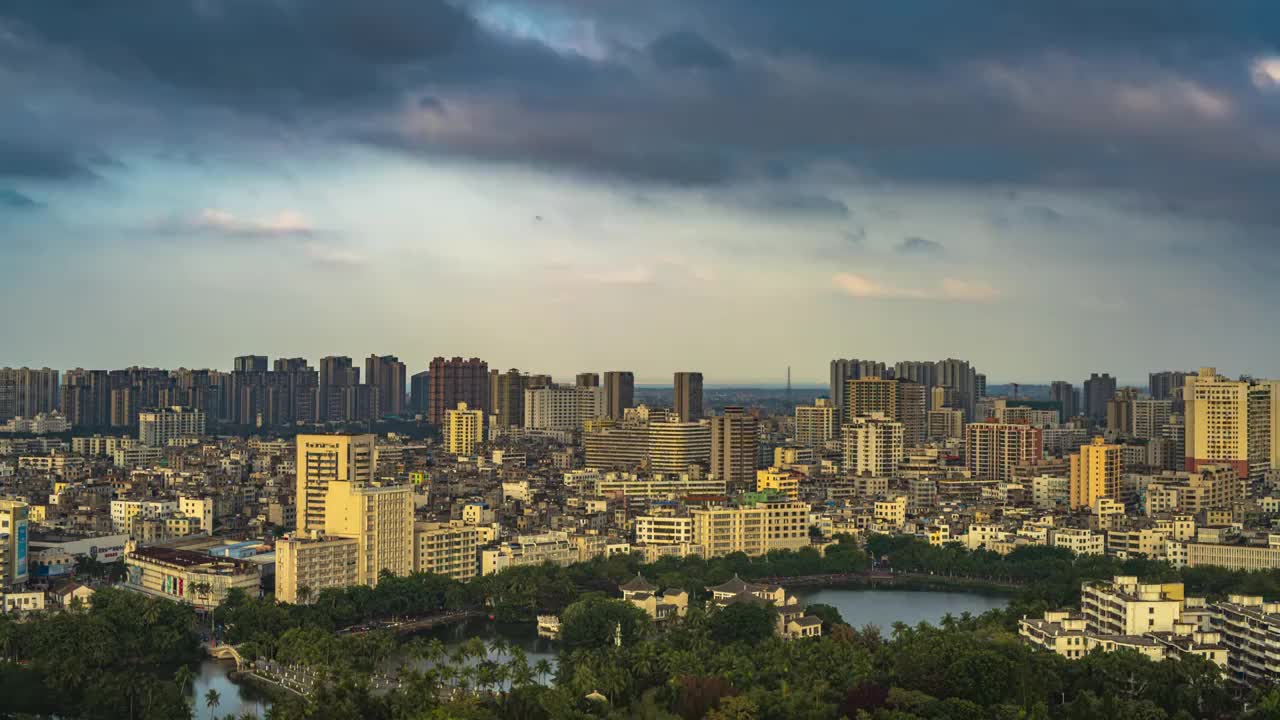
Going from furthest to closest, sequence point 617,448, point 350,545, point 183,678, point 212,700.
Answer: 1. point 617,448
2. point 350,545
3. point 183,678
4. point 212,700

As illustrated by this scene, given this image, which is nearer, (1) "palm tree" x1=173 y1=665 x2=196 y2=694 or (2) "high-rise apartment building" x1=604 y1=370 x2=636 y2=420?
(1) "palm tree" x1=173 y1=665 x2=196 y2=694

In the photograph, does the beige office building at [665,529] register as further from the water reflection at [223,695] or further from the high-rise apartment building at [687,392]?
the high-rise apartment building at [687,392]

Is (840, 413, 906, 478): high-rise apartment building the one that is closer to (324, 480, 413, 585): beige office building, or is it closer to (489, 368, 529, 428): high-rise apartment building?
(324, 480, 413, 585): beige office building

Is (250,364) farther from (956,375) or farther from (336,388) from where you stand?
(956,375)

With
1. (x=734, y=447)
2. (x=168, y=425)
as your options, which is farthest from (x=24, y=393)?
(x=734, y=447)

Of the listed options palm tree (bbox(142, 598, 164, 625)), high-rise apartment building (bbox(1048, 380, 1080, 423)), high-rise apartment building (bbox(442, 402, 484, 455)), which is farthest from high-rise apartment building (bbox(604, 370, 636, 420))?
palm tree (bbox(142, 598, 164, 625))

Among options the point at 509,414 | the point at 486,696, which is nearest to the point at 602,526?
the point at 486,696

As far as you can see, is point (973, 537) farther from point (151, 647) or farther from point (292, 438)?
point (292, 438)
